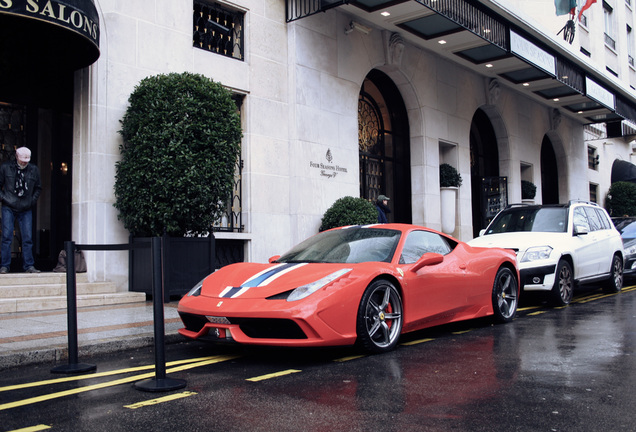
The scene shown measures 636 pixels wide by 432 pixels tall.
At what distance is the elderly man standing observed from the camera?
953cm

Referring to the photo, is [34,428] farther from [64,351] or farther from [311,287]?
[311,287]

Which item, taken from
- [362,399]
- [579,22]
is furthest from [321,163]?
[579,22]

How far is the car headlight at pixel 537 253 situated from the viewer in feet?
31.6

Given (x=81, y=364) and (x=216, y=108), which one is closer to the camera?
(x=81, y=364)

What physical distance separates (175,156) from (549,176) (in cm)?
2241

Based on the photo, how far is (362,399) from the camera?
13.7ft

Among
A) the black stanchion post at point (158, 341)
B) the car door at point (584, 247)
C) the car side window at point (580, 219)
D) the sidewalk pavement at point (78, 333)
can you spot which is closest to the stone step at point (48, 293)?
the sidewalk pavement at point (78, 333)

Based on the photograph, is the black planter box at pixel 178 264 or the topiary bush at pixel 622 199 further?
the topiary bush at pixel 622 199

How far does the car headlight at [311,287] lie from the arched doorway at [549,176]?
79.2 feet

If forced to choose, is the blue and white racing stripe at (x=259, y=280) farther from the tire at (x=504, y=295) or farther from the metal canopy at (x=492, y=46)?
the metal canopy at (x=492, y=46)

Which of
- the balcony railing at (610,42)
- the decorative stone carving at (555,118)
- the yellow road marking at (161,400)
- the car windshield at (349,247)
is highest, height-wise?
the balcony railing at (610,42)

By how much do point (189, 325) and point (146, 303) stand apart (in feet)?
13.4

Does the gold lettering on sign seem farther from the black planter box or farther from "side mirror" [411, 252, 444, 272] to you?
"side mirror" [411, 252, 444, 272]

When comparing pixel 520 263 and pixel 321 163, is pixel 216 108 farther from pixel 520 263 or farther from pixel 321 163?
pixel 520 263
